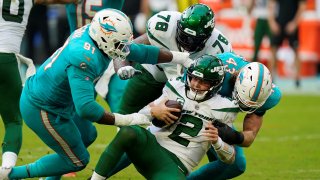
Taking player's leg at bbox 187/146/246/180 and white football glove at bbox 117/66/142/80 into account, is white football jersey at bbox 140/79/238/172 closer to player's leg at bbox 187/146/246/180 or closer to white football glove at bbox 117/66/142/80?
white football glove at bbox 117/66/142/80

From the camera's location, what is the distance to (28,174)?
6086 mm

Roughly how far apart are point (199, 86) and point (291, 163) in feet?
9.68

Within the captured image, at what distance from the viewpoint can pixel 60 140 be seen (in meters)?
6.00

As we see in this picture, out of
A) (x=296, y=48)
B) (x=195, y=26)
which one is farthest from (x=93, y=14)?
(x=296, y=48)

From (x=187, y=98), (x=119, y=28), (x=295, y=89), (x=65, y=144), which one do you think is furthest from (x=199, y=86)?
(x=295, y=89)

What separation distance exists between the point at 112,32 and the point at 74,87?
450 mm

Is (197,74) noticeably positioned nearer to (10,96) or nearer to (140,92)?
(140,92)

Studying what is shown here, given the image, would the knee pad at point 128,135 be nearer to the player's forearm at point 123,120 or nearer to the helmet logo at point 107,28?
the player's forearm at point 123,120

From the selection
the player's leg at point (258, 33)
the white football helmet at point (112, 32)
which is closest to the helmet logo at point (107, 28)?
the white football helmet at point (112, 32)

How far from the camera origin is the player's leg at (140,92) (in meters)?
6.98

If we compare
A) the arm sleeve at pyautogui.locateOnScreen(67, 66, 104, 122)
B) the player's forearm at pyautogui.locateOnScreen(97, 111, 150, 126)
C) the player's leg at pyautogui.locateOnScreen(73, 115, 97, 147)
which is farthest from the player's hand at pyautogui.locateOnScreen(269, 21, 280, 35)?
the arm sleeve at pyautogui.locateOnScreen(67, 66, 104, 122)

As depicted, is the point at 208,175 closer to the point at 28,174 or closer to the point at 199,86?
the point at 199,86

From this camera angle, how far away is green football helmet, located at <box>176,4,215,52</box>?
6234 millimetres

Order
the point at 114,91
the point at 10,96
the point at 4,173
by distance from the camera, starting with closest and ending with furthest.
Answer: the point at 4,173, the point at 10,96, the point at 114,91
